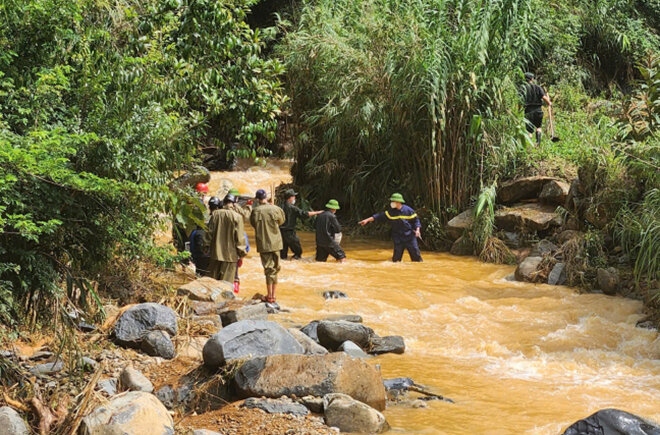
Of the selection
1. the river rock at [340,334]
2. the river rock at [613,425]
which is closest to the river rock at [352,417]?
the river rock at [613,425]

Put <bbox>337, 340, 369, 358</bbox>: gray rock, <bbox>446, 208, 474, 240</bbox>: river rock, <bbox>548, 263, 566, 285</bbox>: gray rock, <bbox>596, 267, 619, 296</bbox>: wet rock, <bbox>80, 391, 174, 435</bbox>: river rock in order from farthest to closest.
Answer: <bbox>446, 208, 474, 240</bbox>: river rock < <bbox>548, 263, 566, 285</bbox>: gray rock < <bbox>596, 267, 619, 296</bbox>: wet rock < <bbox>337, 340, 369, 358</bbox>: gray rock < <bbox>80, 391, 174, 435</bbox>: river rock

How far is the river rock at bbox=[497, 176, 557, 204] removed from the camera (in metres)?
16.0

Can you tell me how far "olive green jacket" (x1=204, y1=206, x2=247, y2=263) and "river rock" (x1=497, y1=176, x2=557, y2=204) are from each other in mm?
6812

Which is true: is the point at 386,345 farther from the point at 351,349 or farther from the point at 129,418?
the point at 129,418

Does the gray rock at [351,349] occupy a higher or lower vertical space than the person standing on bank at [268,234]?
lower

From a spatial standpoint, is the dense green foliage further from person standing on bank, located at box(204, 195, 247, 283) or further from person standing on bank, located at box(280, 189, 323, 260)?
person standing on bank, located at box(280, 189, 323, 260)

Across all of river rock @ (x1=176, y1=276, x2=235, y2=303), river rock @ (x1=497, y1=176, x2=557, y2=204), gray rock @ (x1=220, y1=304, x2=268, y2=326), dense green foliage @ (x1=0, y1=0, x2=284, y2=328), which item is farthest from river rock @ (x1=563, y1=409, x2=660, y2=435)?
river rock @ (x1=497, y1=176, x2=557, y2=204)

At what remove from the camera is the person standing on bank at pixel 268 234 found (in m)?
10.9

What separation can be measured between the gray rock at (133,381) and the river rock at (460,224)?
9.65 meters

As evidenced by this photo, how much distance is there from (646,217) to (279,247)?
16.5ft

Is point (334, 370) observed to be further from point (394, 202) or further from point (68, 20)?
point (394, 202)

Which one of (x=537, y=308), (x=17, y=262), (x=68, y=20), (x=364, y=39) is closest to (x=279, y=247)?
(x=537, y=308)

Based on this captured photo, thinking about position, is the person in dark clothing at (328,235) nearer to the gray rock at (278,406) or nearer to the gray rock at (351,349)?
the gray rock at (351,349)

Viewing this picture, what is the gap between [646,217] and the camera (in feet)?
37.9
